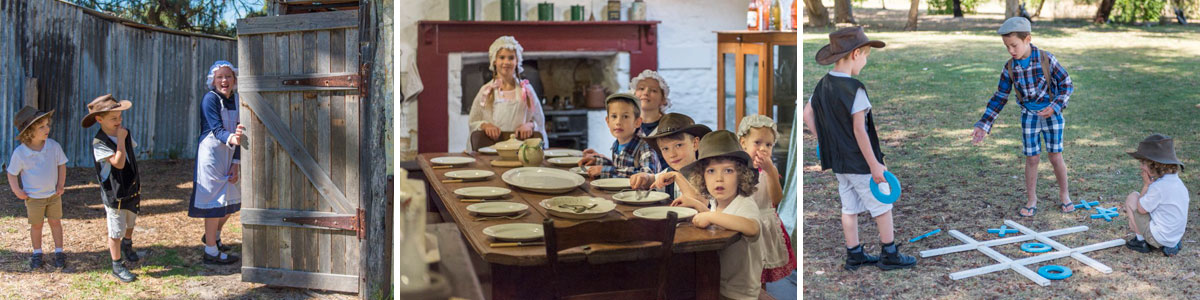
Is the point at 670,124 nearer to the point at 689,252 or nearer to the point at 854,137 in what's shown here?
the point at 689,252

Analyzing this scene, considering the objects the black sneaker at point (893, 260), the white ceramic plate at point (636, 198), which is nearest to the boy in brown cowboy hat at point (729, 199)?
the white ceramic plate at point (636, 198)

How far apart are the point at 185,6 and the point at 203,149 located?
2.71 ft

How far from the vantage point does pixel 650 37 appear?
14.8ft

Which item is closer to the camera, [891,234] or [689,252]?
[689,252]

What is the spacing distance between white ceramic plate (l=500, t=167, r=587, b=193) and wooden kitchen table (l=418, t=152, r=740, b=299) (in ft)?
0.63

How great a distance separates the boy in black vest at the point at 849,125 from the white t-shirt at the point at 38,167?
3622 millimetres

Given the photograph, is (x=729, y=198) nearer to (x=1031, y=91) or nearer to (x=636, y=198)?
(x=636, y=198)

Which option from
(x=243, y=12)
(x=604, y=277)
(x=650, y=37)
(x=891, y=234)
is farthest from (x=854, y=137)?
(x=243, y=12)

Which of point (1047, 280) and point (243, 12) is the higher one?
point (243, 12)

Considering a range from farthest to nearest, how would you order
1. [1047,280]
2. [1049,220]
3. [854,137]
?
[1049,220]
[1047,280]
[854,137]

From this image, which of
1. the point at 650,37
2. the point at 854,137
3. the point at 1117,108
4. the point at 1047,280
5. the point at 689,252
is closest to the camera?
the point at 689,252

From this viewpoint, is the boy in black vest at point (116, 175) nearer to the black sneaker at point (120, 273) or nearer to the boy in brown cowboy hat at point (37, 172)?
the black sneaker at point (120, 273)

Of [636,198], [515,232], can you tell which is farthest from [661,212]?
[515,232]

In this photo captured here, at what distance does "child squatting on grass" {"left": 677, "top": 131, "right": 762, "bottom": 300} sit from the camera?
394cm
